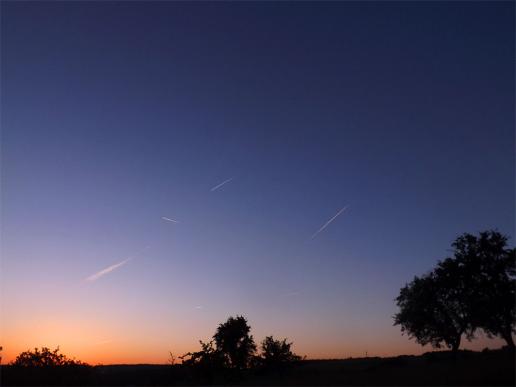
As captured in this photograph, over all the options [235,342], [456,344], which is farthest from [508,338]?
[235,342]

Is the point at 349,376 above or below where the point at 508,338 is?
below

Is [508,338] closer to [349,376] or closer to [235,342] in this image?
[349,376]

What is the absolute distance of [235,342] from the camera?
59.8m

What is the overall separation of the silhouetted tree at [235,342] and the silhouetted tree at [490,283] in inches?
1118

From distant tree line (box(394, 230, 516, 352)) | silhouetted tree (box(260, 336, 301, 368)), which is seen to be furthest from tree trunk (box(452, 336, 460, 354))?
silhouetted tree (box(260, 336, 301, 368))

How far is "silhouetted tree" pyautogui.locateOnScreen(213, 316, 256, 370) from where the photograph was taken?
193 ft

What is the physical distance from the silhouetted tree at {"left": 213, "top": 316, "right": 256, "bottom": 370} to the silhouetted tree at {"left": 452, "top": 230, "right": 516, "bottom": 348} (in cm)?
2840

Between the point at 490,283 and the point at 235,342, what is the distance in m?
32.8

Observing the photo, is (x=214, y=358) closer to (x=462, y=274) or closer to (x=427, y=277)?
(x=427, y=277)

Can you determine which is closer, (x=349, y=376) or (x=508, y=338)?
(x=349, y=376)

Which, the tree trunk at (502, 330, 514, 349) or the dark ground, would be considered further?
the tree trunk at (502, 330, 514, 349)

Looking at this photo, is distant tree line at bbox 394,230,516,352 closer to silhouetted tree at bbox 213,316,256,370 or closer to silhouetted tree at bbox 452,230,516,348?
silhouetted tree at bbox 452,230,516,348

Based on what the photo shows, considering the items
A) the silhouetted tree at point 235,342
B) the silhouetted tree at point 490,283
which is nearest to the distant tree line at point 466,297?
the silhouetted tree at point 490,283

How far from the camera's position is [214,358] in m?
57.9
